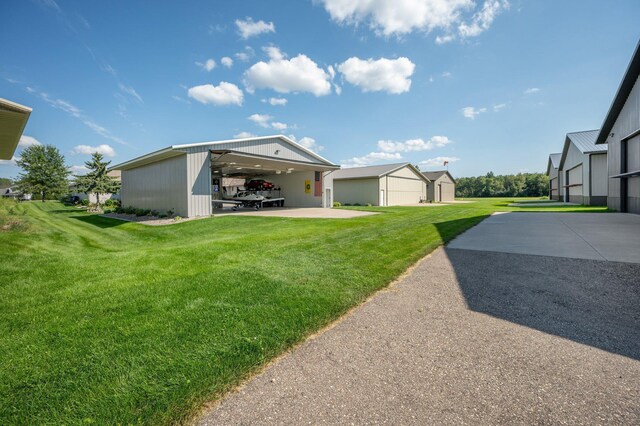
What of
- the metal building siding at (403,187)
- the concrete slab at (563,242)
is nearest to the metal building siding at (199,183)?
the concrete slab at (563,242)

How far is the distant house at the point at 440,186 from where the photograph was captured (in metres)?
42.6

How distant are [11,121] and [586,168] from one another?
3217 centimetres

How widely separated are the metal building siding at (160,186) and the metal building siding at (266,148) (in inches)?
65.7

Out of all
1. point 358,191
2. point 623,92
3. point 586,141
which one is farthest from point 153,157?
point 586,141

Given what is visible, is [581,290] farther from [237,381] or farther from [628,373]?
[237,381]

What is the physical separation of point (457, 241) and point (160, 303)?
720cm

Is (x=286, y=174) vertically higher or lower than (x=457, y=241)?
higher

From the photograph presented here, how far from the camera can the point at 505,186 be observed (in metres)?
77.4

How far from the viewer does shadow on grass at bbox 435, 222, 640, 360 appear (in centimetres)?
293

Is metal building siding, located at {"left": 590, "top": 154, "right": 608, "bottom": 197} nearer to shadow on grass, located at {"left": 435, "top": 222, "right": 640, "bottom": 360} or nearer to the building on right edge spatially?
the building on right edge

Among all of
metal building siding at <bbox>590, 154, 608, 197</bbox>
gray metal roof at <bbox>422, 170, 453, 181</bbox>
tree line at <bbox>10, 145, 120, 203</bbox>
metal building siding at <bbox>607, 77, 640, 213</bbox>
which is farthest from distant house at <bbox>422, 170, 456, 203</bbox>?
tree line at <bbox>10, 145, 120, 203</bbox>

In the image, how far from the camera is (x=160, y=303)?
3.61 meters

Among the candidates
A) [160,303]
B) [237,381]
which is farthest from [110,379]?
[160,303]

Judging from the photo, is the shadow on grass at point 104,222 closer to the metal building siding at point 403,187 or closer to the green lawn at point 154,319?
the green lawn at point 154,319
